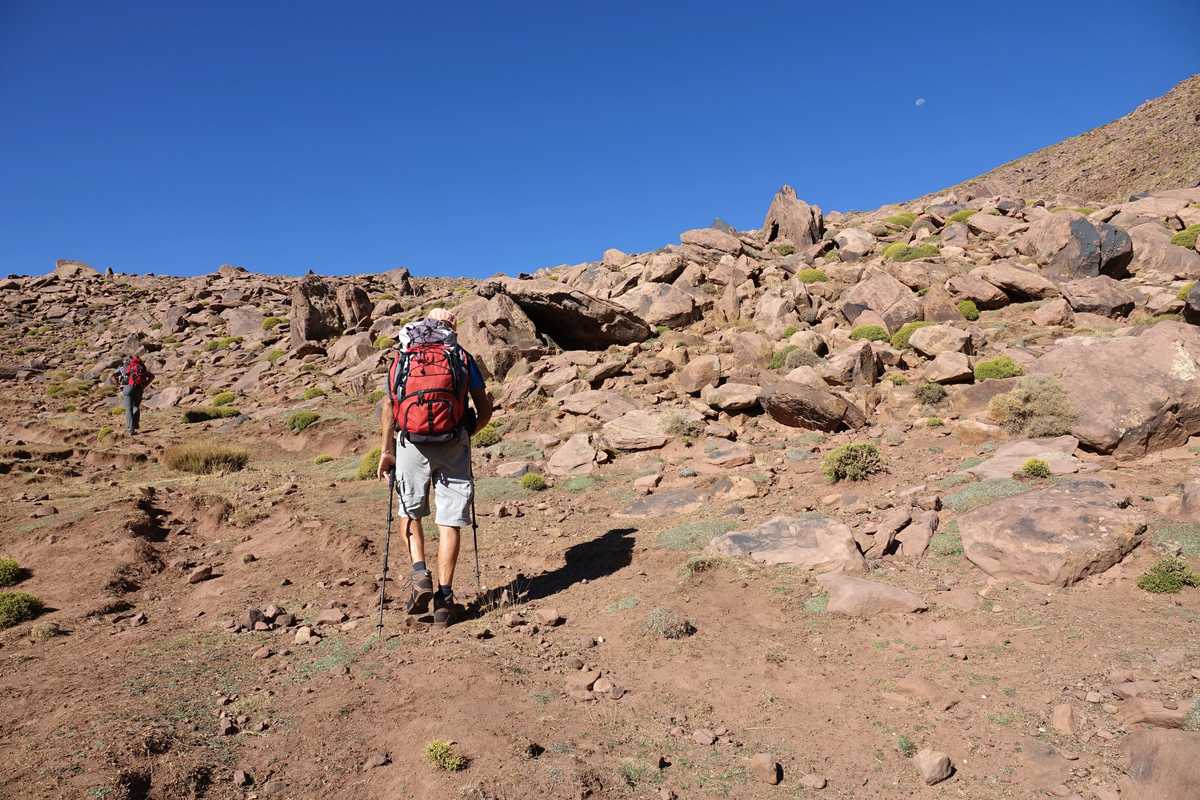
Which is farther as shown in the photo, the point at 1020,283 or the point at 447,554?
the point at 1020,283

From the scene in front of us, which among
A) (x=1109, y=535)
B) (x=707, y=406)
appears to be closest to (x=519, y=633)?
(x=1109, y=535)

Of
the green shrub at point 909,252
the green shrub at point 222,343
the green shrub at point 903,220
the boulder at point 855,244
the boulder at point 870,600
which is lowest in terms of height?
the boulder at point 870,600

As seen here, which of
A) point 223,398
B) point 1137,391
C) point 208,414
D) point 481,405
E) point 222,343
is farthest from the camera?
point 222,343

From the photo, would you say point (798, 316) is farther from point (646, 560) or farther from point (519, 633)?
point (519, 633)

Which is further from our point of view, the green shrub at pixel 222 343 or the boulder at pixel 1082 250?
the green shrub at pixel 222 343

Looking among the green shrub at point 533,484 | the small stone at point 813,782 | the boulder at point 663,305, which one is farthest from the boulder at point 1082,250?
the small stone at point 813,782

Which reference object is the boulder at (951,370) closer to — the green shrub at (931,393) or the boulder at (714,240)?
the green shrub at (931,393)

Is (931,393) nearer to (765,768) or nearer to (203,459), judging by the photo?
(765,768)

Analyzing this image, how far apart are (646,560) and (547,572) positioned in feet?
4.05

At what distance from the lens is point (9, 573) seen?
8195mm

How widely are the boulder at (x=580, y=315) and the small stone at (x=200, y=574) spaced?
14.7m

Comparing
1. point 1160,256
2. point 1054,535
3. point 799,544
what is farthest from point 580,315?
point 1160,256

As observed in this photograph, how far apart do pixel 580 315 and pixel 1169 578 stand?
17669 millimetres

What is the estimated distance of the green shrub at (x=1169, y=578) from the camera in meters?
5.53
